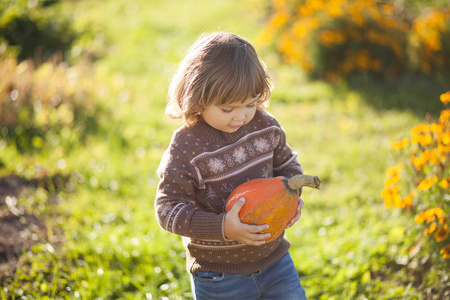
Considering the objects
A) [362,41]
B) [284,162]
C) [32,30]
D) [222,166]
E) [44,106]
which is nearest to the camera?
[222,166]

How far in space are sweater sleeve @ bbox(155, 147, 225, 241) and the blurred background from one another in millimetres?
1121

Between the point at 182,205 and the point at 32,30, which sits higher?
the point at 182,205

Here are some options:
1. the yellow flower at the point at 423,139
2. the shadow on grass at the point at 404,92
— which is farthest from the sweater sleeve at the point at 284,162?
the shadow on grass at the point at 404,92

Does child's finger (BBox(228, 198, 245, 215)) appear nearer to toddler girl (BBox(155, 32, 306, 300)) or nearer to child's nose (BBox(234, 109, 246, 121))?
toddler girl (BBox(155, 32, 306, 300))

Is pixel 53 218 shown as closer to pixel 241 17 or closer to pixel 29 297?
pixel 29 297

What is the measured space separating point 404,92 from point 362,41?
118 centimetres

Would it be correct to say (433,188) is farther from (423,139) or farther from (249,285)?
(249,285)

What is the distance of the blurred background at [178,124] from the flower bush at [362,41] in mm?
23

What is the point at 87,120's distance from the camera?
5.54m

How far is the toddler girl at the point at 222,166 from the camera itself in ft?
6.08

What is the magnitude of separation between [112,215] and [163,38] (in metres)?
5.90

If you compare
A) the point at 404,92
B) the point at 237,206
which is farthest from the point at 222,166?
the point at 404,92

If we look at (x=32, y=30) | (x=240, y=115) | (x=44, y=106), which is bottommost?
(x=32, y=30)

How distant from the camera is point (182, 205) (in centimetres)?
189
